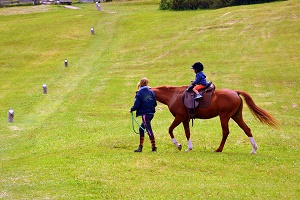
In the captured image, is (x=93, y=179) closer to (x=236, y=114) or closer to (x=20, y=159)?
(x=20, y=159)

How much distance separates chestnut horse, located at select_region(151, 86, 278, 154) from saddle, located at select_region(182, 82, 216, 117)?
124mm

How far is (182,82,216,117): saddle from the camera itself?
1819cm

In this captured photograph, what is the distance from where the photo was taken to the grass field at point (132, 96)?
14398 millimetres

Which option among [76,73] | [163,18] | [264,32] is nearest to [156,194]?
[76,73]

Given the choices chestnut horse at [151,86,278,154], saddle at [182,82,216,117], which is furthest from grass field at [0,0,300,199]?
saddle at [182,82,216,117]

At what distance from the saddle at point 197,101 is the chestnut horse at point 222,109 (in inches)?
4.9

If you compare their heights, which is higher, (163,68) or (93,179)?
(93,179)

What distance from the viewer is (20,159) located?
1830 cm

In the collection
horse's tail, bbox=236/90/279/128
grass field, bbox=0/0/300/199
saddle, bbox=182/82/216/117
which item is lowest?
grass field, bbox=0/0/300/199

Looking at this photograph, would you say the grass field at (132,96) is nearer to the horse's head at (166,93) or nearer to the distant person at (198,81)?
the horse's head at (166,93)

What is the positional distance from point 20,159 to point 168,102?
5500 mm

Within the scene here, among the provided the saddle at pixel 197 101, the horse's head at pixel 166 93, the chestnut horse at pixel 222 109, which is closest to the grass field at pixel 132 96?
the chestnut horse at pixel 222 109

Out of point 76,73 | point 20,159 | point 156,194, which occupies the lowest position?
point 76,73

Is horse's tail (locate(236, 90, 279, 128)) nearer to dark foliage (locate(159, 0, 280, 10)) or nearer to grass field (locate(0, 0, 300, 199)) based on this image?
grass field (locate(0, 0, 300, 199))
